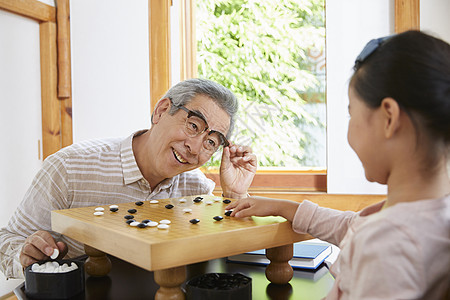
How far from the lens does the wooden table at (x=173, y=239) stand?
33.7 inches

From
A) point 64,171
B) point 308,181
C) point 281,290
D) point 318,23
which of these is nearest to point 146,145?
point 64,171

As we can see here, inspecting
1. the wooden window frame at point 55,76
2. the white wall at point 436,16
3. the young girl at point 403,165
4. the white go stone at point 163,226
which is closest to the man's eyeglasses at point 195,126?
the white go stone at point 163,226

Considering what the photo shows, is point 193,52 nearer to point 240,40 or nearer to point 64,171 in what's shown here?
point 240,40

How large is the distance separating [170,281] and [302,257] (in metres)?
0.57

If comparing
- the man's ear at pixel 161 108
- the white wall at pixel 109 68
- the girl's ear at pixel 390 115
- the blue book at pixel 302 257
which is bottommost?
the blue book at pixel 302 257

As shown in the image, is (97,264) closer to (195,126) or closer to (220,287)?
(220,287)

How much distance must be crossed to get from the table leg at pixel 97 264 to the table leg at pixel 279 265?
48 cm

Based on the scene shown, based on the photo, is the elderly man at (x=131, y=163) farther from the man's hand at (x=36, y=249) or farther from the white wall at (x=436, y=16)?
the white wall at (x=436, y=16)

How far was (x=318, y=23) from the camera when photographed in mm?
2822

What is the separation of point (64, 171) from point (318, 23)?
Answer: 1.94 meters

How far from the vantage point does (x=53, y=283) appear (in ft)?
3.48

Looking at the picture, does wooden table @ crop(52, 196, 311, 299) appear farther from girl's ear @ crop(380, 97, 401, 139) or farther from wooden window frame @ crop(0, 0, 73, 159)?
wooden window frame @ crop(0, 0, 73, 159)

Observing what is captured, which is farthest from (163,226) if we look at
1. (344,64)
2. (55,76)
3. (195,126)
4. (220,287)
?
(55,76)

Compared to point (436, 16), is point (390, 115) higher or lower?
lower
